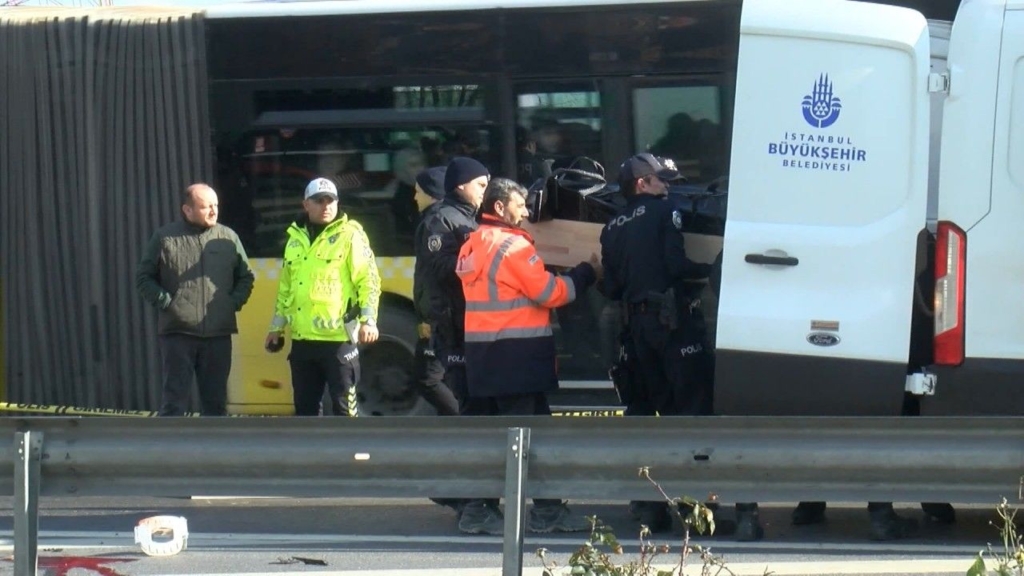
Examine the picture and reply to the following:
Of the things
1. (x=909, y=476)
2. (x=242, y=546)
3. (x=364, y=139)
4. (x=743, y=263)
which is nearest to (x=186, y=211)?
(x=364, y=139)

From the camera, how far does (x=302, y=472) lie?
470cm

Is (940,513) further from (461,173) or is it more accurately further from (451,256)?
(461,173)

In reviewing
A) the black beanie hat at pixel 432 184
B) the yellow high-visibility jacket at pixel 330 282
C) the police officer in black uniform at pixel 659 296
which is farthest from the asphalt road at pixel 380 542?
the black beanie hat at pixel 432 184

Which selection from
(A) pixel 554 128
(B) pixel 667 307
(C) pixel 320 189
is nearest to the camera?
(B) pixel 667 307

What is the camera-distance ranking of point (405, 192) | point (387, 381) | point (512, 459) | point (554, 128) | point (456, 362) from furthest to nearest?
point (387, 381)
point (405, 192)
point (554, 128)
point (456, 362)
point (512, 459)

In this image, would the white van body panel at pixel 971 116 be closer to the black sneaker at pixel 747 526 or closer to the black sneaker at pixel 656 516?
the black sneaker at pixel 747 526

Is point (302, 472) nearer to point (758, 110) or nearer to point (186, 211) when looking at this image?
point (758, 110)

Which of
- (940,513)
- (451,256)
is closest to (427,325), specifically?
(451,256)

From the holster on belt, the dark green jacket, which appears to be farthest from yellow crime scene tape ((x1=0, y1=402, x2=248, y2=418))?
the holster on belt

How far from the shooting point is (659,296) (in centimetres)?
647

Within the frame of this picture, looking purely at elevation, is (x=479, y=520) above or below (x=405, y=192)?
below

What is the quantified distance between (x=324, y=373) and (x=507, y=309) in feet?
5.27

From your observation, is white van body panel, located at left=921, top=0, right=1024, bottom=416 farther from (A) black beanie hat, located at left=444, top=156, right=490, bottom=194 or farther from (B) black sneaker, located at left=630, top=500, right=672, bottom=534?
(A) black beanie hat, located at left=444, top=156, right=490, bottom=194

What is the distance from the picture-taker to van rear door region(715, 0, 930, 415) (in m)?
5.89
